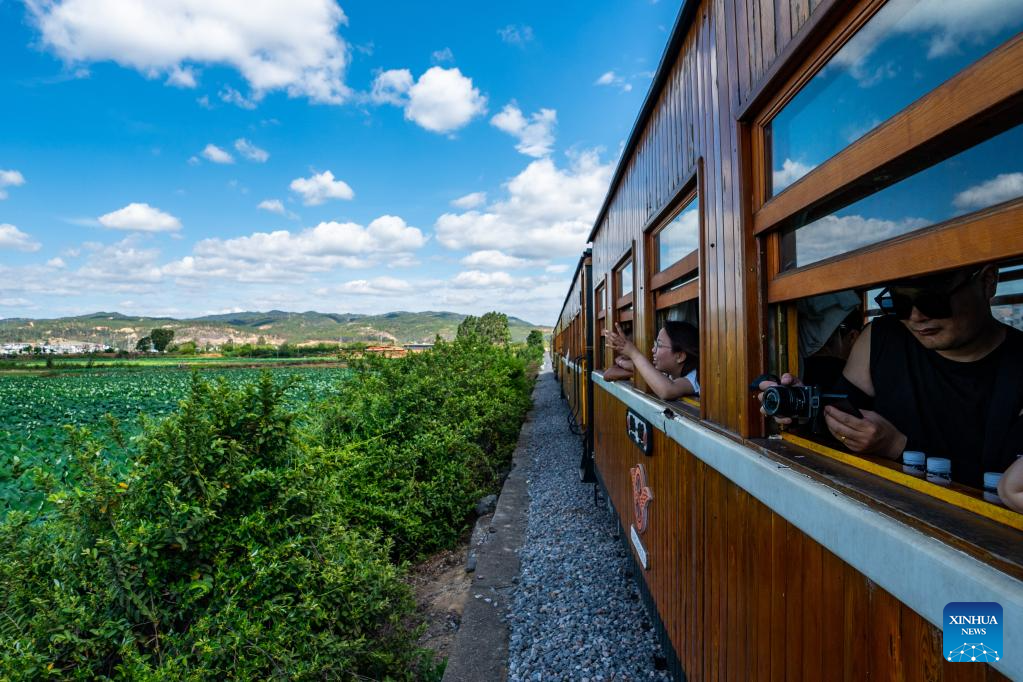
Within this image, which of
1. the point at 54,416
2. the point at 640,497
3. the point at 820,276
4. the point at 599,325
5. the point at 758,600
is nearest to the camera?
the point at 820,276

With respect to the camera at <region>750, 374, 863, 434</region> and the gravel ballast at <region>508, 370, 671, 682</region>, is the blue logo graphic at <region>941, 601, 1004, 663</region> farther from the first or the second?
the gravel ballast at <region>508, 370, 671, 682</region>

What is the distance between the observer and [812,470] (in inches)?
52.9

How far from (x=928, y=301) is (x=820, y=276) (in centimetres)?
36

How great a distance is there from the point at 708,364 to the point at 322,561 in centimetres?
228

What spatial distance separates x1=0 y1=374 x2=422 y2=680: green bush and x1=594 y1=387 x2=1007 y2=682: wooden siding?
166 cm

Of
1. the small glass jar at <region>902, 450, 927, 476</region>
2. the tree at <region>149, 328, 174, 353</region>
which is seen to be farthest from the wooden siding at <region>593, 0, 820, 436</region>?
the tree at <region>149, 328, 174, 353</region>

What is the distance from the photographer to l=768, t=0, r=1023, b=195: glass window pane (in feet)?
2.91

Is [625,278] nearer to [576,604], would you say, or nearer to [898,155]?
[576,604]

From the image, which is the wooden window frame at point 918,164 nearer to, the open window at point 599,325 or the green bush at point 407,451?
the green bush at point 407,451

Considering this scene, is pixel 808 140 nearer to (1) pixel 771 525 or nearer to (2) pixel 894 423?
A: (2) pixel 894 423

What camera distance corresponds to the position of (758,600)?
161 cm

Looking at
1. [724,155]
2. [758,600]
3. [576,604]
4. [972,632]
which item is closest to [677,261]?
[724,155]

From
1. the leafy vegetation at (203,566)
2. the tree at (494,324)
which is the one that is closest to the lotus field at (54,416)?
the leafy vegetation at (203,566)

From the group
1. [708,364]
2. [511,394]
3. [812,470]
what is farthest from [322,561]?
[511,394]
